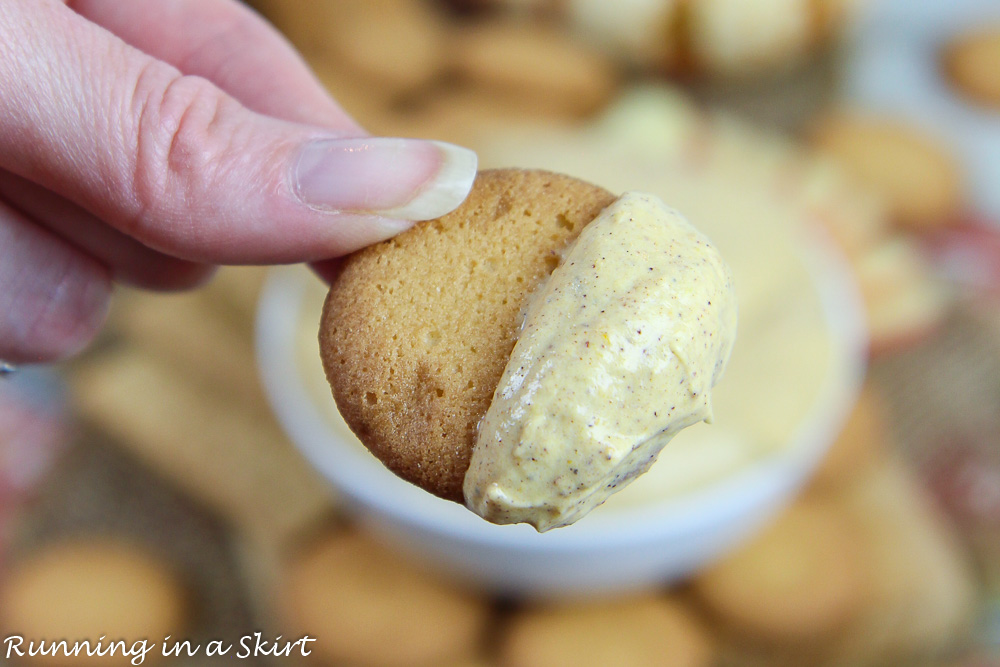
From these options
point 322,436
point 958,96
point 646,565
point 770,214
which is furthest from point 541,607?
point 958,96

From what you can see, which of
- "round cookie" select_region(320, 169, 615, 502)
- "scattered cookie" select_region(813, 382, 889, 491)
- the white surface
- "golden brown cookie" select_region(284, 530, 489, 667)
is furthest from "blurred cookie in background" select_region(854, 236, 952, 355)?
"round cookie" select_region(320, 169, 615, 502)

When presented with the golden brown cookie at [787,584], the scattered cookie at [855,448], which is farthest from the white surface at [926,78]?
the golden brown cookie at [787,584]

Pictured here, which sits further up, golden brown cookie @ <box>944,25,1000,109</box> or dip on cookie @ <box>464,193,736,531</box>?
golden brown cookie @ <box>944,25,1000,109</box>

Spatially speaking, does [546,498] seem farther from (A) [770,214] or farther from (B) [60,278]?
(A) [770,214]

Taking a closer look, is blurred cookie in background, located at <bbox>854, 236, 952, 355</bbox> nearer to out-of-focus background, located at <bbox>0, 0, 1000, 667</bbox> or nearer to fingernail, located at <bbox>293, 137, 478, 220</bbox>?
out-of-focus background, located at <bbox>0, 0, 1000, 667</bbox>

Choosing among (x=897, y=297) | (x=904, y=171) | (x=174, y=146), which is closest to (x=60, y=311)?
(x=174, y=146)

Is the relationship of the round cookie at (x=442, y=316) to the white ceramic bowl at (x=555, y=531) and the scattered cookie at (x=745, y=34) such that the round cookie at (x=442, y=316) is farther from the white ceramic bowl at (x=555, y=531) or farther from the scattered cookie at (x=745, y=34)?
the scattered cookie at (x=745, y=34)
